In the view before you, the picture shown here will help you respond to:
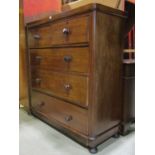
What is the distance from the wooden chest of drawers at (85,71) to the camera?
1.21m

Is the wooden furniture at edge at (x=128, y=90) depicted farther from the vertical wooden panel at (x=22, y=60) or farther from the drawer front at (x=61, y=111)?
the vertical wooden panel at (x=22, y=60)

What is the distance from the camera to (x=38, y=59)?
1.76m

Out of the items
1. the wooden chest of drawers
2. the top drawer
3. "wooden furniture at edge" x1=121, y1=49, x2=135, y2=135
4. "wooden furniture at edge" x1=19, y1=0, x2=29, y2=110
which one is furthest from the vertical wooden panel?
"wooden furniture at edge" x1=121, y1=49, x2=135, y2=135

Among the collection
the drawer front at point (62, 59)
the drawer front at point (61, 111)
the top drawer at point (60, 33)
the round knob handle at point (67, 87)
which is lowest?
the drawer front at point (61, 111)

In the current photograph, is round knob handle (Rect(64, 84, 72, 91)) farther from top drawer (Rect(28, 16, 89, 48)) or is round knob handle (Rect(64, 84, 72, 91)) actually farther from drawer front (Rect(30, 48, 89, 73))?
top drawer (Rect(28, 16, 89, 48))

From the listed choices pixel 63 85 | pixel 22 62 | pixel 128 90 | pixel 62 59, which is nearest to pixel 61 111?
pixel 63 85

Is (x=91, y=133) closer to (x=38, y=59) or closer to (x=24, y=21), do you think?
(x=38, y=59)

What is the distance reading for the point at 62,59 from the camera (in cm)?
145

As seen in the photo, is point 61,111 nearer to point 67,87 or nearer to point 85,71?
point 67,87

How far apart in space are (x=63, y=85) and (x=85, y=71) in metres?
0.29

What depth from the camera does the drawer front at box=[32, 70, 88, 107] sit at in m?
1.29

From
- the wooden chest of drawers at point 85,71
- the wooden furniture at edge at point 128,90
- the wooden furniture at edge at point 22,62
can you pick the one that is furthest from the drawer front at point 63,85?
the wooden furniture at edge at point 128,90
